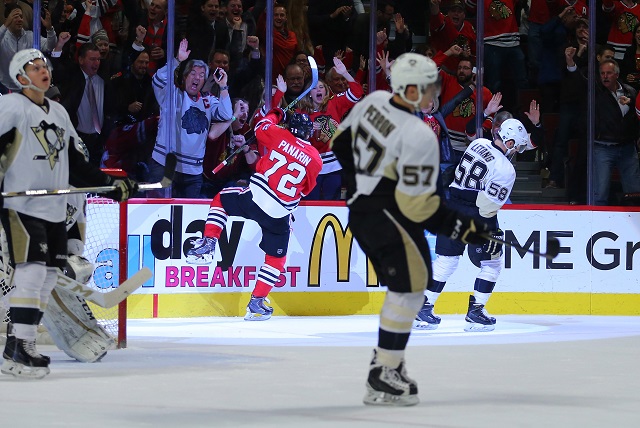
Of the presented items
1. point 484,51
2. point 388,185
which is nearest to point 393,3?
point 484,51

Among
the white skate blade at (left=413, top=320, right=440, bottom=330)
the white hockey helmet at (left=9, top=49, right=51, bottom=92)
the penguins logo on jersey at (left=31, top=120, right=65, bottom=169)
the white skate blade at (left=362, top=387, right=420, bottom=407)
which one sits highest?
the white hockey helmet at (left=9, top=49, right=51, bottom=92)

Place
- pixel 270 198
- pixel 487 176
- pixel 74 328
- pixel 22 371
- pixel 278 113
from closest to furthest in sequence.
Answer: pixel 22 371 → pixel 74 328 → pixel 487 176 → pixel 270 198 → pixel 278 113

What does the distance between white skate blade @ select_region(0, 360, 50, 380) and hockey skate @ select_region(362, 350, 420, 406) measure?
60.4 inches

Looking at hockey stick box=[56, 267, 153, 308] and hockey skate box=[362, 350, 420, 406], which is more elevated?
hockey stick box=[56, 267, 153, 308]

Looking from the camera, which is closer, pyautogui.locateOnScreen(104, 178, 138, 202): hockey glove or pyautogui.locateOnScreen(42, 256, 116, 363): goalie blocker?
pyautogui.locateOnScreen(104, 178, 138, 202): hockey glove

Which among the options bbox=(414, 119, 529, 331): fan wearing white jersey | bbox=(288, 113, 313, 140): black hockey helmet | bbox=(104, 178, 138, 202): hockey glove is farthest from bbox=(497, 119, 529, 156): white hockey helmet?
bbox=(104, 178, 138, 202): hockey glove

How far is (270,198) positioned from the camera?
927 centimetres

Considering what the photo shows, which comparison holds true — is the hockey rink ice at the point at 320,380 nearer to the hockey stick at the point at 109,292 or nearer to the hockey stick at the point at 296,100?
the hockey stick at the point at 109,292

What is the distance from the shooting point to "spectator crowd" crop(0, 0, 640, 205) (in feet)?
30.6

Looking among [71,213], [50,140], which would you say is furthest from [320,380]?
[71,213]

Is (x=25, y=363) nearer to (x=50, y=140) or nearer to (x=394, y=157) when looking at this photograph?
(x=50, y=140)

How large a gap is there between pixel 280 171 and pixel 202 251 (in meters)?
0.77

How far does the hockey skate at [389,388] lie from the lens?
5.20m

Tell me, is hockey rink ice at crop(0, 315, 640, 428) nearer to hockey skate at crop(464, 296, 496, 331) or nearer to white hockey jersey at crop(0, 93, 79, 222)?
hockey skate at crop(464, 296, 496, 331)
